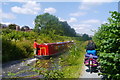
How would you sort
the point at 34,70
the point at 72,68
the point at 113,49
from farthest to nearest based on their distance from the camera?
1. the point at 72,68
2. the point at 34,70
3. the point at 113,49

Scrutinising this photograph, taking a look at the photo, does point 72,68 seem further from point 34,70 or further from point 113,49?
point 113,49

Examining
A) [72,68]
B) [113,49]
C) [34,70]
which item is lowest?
[72,68]

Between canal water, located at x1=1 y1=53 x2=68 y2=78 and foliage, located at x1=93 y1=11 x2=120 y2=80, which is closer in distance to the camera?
foliage, located at x1=93 y1=11 x2=120 y2=80

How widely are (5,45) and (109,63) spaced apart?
41.6 feet

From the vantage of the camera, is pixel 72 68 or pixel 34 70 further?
pixel 72 68

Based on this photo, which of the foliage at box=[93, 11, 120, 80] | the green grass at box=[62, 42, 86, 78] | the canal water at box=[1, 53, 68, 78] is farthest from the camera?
the green grass at box=[62, 42, 86, 78]

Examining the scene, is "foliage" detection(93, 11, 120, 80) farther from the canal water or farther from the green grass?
the green grass

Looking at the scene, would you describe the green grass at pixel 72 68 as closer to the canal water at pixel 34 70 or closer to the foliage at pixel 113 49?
the canal water at pixel 34 70

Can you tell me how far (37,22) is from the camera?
4978 centimetres

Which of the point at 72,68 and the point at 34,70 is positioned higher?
the point at 34,70

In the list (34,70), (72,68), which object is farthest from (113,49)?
(72,68)

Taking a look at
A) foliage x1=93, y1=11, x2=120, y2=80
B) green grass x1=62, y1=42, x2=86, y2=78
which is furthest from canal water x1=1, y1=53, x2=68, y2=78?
foliage x1=93, y1=11, x2=120, y2=80

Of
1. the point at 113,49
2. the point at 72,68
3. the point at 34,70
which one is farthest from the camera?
the point at 72,68

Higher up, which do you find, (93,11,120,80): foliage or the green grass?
(93,11,120,80): foliage
